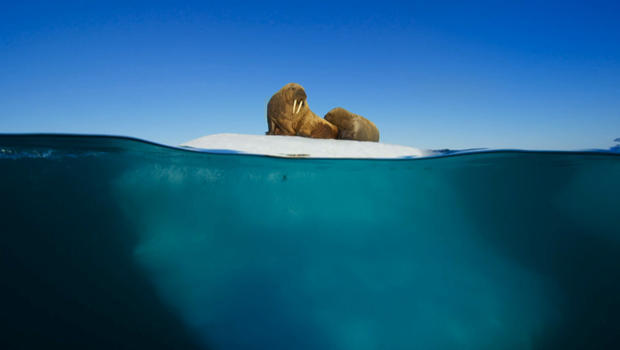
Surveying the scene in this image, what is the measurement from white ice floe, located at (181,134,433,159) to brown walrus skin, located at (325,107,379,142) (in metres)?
2.71

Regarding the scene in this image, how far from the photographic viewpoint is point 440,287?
225 inches

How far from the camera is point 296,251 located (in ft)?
22.5

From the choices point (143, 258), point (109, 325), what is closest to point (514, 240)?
point (143, 258)

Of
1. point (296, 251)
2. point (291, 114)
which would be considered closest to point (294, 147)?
point (291, 114)

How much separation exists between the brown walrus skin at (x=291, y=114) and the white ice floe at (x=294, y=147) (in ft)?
7.07

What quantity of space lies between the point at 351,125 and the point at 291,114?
2.33 meters

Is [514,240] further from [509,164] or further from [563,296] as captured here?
[509,164]

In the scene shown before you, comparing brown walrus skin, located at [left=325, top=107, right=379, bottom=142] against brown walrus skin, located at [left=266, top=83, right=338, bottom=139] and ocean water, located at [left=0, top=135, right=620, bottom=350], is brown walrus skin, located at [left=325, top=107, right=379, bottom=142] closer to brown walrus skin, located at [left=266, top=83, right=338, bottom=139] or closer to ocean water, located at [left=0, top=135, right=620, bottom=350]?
brown walrus skin, located at [left=266, top=83, right=338, bottom=139]

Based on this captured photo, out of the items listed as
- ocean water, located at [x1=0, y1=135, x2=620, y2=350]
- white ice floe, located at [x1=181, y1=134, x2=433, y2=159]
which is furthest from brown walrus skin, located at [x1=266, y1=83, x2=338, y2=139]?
white ice floe, located at [x1=181, y1=134, x2=433, y2=159]

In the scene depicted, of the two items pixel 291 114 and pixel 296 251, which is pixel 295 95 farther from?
pixel 296 251

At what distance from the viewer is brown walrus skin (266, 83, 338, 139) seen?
7844 mm

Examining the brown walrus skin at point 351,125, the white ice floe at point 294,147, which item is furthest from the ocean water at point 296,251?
the brown walrus skin at point 351,125

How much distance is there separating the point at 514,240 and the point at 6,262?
41.5 feet

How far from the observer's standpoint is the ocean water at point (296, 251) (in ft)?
16.5
